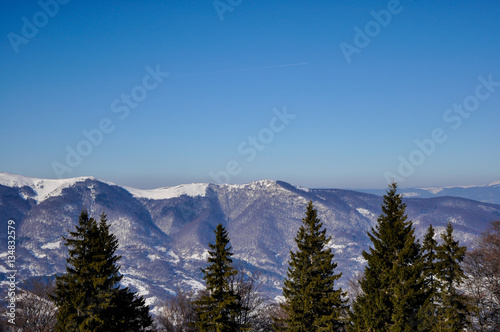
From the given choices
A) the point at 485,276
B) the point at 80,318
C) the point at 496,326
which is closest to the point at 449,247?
the point at 496,326

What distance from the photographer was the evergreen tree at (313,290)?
35.0m

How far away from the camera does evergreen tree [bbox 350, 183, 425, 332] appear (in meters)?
29.6

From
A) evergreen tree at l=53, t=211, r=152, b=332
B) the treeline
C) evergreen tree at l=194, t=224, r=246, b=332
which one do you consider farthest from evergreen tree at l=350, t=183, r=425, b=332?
evergreen tree at l=53, t=211, r=152, b=332

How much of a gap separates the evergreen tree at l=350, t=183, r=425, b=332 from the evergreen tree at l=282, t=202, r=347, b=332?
3059mm

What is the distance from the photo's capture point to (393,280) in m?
30.3

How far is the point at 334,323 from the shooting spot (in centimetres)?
3559

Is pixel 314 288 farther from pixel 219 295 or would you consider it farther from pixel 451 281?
pixel 451 281

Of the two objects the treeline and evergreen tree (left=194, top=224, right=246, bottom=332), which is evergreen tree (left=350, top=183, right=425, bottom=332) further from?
evergreen tree (left=194, top=224, right=246, bottom=332)

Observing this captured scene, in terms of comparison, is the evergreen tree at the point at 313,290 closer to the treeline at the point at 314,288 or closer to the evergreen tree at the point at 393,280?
the treeline at the point at 314,288

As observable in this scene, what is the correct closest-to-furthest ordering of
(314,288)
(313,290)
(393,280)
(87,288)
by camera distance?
1. (393,280)
2. (87,288)
3. (314,288)
4. (313,290)

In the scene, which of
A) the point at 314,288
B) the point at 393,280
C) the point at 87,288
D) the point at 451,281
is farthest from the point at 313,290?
the point at 87,288

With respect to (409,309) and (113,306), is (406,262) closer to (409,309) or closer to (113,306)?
(409,309)

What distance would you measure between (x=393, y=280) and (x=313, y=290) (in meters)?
7.49

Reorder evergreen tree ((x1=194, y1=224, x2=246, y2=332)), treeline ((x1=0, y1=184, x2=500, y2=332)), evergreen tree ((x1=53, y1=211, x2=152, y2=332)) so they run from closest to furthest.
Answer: treeline ((x1=0, y1=184, x2=500, y2=332)) < evergreen tree ((x1=53, y1=211, x2=152, y2=332)) < evergreen tree ((x1=194, y1=224, x2=246, y2=332))
